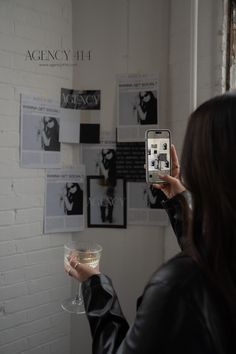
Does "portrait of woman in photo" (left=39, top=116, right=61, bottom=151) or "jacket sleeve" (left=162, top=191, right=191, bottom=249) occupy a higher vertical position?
"portrait of woman in photo" (left=39, top=116, right=61, bottom=151)

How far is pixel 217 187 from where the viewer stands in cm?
57

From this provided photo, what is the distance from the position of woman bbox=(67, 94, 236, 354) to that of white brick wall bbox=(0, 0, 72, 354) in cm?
118

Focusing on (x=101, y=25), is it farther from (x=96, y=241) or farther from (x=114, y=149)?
(x=96, y=241)

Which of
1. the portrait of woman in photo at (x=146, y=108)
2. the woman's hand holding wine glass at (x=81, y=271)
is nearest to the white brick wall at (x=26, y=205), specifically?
the portrait of woman in photo at (x=146, y=108)

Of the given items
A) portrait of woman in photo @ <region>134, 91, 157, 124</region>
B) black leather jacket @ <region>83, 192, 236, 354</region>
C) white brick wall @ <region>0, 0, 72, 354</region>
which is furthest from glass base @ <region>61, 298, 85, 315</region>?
black leather jacket @ <region>83, 192, 236, 354</region>

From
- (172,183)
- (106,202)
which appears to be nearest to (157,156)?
(172,183)

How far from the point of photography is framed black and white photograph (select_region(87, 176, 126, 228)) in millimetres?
1811

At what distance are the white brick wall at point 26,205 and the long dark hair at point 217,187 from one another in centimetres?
121

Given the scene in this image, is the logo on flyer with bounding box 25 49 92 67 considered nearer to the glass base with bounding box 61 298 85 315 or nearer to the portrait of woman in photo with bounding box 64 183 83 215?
the portrait of woman in photo with bounding box 64 183 83 215

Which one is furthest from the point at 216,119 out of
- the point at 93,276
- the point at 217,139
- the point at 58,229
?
the point at 58,229

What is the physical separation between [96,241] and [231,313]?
1329mm

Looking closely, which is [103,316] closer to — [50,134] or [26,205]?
[26,205]

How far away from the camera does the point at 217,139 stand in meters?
0.57

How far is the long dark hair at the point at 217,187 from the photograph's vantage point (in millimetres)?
560
